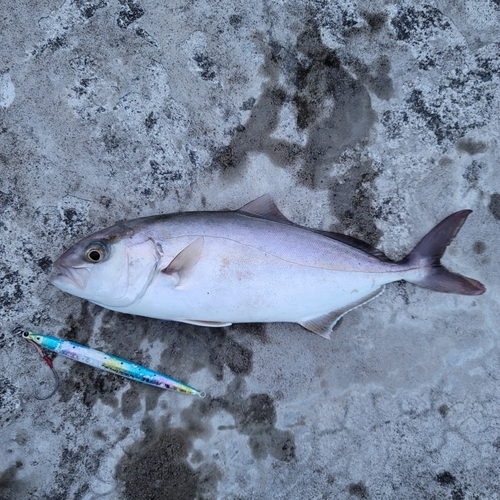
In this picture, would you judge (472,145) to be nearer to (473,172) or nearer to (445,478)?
(473,172)

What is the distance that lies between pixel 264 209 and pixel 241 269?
41 cm

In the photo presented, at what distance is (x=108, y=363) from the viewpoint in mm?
2652

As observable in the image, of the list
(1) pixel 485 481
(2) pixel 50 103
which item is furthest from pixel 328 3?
(1) pixel 485 481

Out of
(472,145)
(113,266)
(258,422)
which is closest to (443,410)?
(258,422)

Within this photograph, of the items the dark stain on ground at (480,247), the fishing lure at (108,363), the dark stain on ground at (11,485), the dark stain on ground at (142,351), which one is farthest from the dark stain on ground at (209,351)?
the dark stain on ground at (480,247)

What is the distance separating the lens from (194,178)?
2848 millimetres

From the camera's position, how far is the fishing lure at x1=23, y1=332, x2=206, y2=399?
265 cm

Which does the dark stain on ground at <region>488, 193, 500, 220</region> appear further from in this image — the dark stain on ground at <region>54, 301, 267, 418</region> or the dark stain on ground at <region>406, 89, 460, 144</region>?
the dark stain on ground at <region>54, 301, 267, 418</region>

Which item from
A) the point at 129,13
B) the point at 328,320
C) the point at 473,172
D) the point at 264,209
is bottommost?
the point at 328,320

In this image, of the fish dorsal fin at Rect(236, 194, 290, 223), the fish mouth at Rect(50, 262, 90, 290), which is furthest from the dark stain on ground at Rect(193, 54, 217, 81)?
the fish mouth at Rect(50, 262, 90, 290)

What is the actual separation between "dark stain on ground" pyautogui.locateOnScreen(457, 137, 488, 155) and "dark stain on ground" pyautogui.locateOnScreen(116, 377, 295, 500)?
6.56 feet

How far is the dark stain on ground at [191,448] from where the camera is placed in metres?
2.63

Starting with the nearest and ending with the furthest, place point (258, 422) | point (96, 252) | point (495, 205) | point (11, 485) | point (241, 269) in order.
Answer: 1. point (96, 252)
2. point (241, 269)
3. point (11, 485)
4. point (258, 422)
5. point (495, 205)

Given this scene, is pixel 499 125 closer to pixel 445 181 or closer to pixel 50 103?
pixel 445 181
